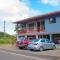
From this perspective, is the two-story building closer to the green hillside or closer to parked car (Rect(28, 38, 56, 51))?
the green hillside

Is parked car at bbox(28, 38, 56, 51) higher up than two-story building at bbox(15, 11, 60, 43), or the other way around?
two-story building at bbox(15, 11, 60, 43)

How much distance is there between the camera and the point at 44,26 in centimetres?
4347

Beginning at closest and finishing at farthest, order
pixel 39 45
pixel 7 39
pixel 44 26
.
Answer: pixel 39 45
pixel 44 26
pixel 7 39

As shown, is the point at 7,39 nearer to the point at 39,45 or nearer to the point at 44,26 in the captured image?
the point at 44,26

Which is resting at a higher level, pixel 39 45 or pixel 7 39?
pixel 7 39

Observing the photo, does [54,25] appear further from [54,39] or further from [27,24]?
[27,24]

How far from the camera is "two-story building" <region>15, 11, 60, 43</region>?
126ft

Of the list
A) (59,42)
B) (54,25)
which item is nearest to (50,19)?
(54,25)

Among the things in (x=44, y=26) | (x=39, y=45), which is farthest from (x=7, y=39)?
(x=39, y=45)

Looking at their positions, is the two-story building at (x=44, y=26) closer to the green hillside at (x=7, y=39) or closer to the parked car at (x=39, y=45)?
the green hillside at (x=7, y=39)

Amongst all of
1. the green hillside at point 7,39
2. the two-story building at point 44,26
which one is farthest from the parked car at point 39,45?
the green hillside at point 7,39

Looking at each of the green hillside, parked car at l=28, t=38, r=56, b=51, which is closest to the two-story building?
the green hillside

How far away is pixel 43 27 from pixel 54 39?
459 cm

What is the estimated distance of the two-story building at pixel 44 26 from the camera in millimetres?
38509
